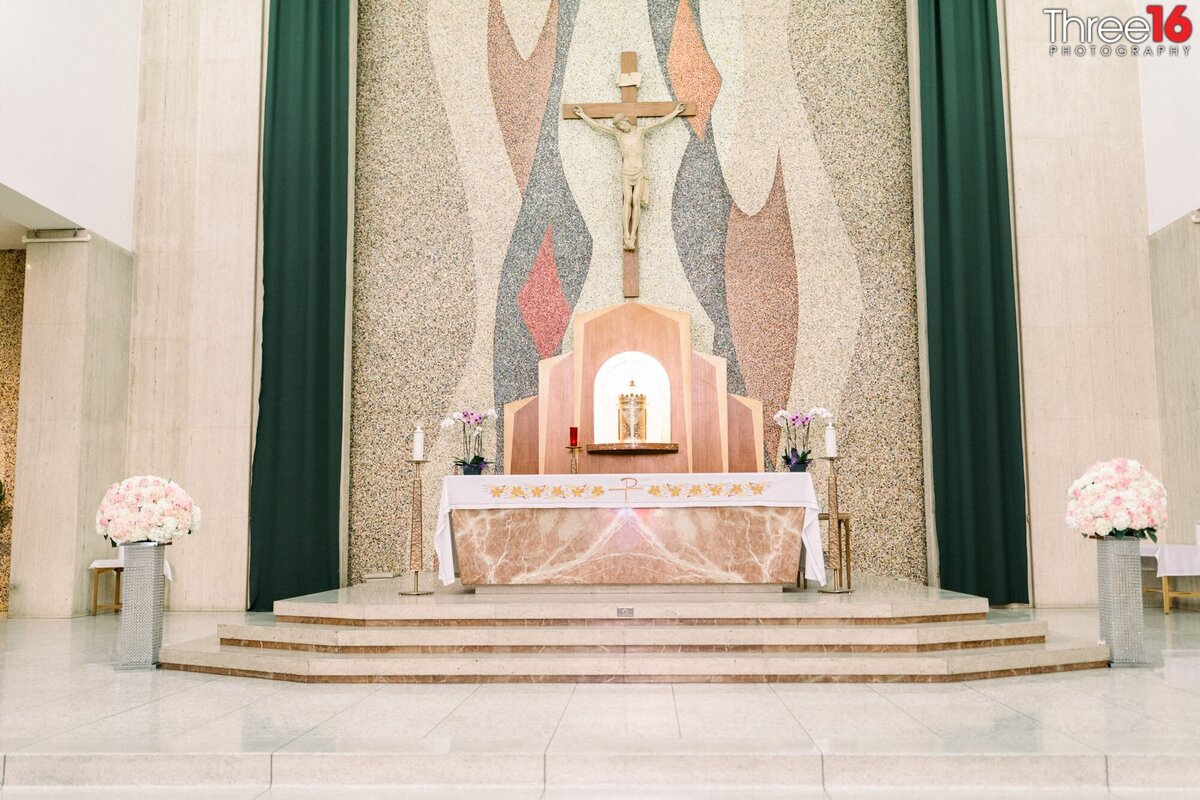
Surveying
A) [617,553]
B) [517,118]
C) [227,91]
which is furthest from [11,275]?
[617,553]

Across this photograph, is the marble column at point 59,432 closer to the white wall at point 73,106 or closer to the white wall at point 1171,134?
the white wall at point 73,106

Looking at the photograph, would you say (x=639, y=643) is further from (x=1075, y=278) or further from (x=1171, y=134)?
(x=1171, y=134)

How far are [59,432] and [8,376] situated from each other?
1233mm

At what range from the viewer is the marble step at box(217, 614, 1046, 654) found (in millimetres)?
5359

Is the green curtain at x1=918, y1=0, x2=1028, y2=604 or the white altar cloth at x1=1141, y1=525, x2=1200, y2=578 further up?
the green curtain at x1=918, y1=0, x2=1028, y2=604

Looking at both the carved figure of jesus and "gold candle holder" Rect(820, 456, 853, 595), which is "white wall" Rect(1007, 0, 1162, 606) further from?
the carved figure of jesus

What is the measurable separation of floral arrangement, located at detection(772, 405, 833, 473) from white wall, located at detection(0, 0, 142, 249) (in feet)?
19.5

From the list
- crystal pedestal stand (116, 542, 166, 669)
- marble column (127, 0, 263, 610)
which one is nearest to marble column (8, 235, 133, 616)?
marble column (127, 0, 263, 610)

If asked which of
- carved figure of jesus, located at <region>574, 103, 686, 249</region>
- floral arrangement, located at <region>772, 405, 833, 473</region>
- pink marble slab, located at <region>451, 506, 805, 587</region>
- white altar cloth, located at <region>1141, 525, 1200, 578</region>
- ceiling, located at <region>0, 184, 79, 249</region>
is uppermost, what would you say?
carved figure of jesus, located at <region>574, 103, 686, 249</region>

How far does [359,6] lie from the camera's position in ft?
30.8

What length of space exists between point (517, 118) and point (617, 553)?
471 cm

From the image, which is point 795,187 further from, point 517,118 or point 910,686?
point 910,686

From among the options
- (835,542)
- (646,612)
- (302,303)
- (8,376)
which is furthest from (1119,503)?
(8,376)

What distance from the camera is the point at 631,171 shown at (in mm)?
8750
